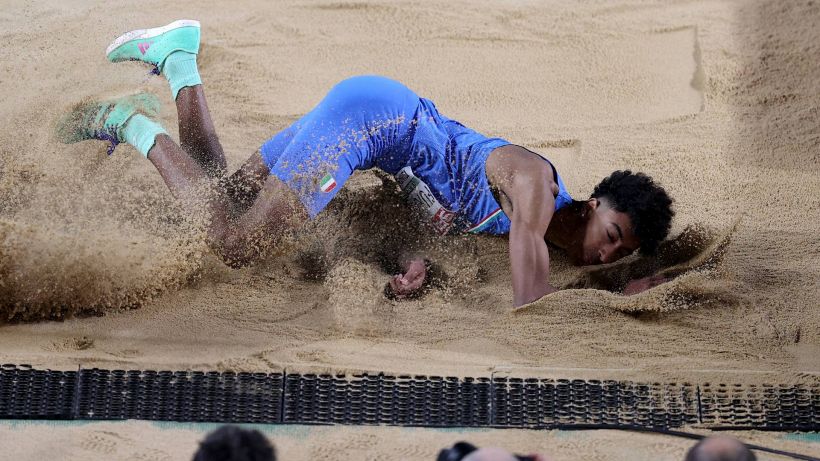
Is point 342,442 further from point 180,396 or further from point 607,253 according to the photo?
point 607,253

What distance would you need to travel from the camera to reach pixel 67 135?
3.77 m

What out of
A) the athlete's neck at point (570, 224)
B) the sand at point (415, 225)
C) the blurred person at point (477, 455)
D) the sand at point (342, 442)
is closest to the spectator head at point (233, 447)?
the blurred person at point (477, 455)

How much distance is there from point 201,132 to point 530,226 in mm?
1382

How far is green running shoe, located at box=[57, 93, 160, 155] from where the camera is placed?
3.65m

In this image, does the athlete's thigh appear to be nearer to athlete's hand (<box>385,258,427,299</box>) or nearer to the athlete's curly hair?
athlete's hand (<box>385,258,427,299</box>)

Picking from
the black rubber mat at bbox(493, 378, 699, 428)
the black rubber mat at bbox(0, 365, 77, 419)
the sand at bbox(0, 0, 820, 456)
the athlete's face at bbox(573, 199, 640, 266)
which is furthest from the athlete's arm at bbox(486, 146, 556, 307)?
the black rubber mat at bbox(0, 365, 77, 419)

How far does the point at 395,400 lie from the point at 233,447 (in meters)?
1.06

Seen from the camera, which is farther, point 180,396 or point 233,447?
point 180,396

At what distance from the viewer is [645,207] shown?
3324 millimetres

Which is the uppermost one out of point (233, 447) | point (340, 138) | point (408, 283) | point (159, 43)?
point (159, 43)

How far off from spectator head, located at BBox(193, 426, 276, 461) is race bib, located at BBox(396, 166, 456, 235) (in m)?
1.79

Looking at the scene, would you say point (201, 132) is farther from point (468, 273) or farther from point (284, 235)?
point (468, 273)

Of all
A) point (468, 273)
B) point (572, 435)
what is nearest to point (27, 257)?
point (468, 273)

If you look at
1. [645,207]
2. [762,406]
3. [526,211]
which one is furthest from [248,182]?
[762,406]
